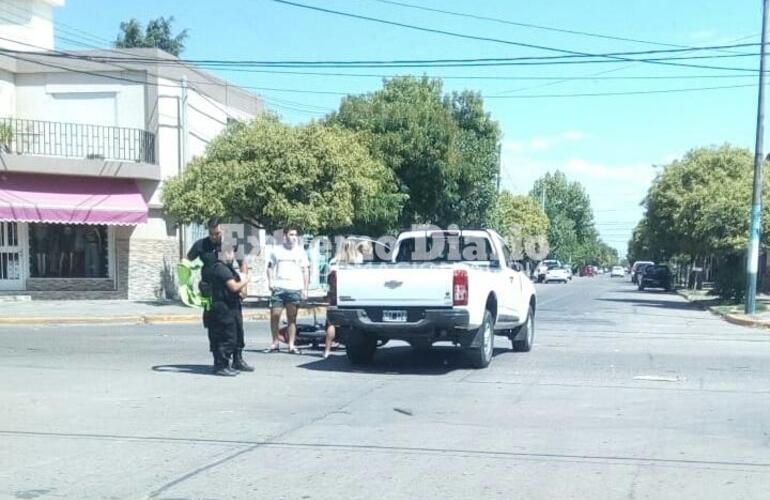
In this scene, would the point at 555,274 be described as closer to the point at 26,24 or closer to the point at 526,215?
the point at 526,215

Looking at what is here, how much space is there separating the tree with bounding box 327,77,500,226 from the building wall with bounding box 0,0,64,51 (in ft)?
32.6

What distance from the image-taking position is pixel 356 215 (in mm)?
24641

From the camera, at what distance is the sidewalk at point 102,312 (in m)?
20.2

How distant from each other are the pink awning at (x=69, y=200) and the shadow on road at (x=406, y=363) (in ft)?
40.4

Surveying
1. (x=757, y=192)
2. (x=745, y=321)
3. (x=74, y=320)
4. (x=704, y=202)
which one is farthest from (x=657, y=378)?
(x=704, y=202)

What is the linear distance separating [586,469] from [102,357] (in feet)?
28.8

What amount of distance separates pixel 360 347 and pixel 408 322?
116cm

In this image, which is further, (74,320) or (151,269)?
(151,269)

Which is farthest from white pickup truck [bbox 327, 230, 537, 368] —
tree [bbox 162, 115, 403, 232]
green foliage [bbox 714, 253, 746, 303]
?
green foliage [bbox 714, 253, 746, 303]

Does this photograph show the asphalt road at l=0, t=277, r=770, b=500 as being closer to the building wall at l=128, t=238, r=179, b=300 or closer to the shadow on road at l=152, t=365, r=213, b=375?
the shadow on road at l=152, t=365, r=213, b=375

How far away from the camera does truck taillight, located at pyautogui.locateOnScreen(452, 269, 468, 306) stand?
468 inches

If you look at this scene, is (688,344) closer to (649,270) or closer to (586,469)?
(586,469)

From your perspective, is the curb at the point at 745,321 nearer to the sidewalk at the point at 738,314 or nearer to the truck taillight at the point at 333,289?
the sidewalk at the point at 738,314

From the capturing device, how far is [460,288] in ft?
39.0
